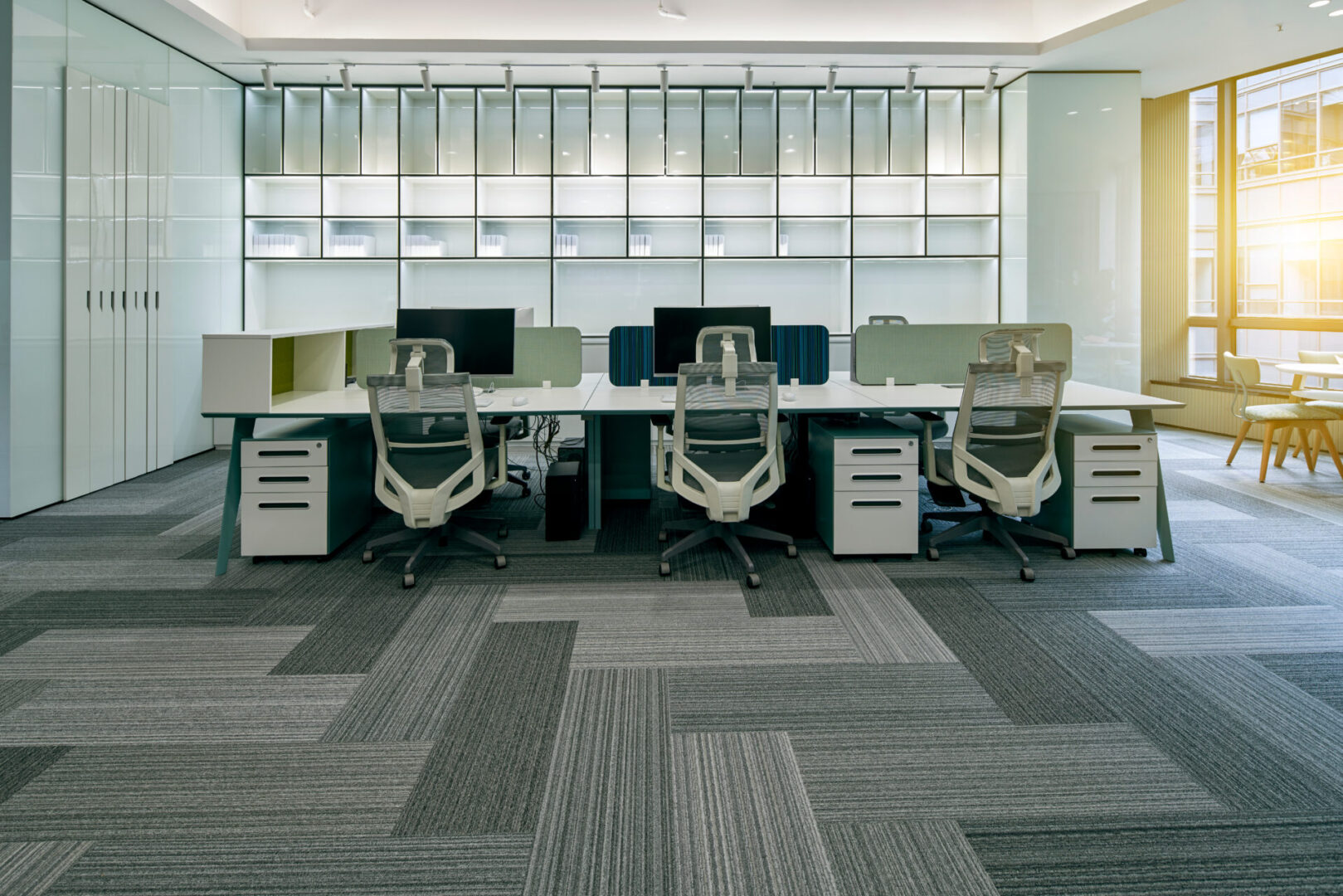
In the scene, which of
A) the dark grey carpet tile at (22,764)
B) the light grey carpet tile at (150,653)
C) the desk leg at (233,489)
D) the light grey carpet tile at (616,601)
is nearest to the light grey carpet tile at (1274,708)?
the light grey carpet tile at (616,601)

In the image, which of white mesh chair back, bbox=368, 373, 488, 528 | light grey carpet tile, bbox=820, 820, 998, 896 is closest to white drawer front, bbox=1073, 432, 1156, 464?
light grey carpet tile, bbox=820, 820, 998, 896

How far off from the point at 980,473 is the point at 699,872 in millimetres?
2620

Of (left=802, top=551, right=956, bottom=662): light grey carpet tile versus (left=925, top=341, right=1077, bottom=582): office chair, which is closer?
(left=802, top=551, right=956, bottom=662): light grey carpet tile

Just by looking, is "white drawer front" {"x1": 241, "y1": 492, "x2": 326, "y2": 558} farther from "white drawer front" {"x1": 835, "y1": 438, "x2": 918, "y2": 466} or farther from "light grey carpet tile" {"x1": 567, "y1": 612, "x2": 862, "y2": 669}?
"white drawer front" {"x1": 835, "y1": 438, "x2": 918, "y2": 466}

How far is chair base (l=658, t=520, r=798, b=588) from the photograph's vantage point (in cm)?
390

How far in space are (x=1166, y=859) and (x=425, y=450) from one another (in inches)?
121

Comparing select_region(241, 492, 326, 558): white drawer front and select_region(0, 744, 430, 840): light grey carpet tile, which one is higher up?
select_region(241, 492, 326, 558): white drawer front

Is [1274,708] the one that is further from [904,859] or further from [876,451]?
[876,451]

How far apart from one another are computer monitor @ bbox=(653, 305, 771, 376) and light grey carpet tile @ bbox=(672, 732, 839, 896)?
2.61 meters

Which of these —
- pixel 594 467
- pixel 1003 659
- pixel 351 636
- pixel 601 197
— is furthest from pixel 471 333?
pixel 601 197

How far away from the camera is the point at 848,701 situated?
2.59 m

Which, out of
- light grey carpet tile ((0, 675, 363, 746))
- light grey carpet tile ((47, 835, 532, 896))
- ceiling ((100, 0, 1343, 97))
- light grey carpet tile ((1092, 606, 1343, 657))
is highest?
ceiling ((100, 0, 1343, 97))

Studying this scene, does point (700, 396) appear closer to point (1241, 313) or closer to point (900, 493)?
point (900, 493)

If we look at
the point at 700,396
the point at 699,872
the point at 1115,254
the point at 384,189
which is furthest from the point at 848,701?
the point at 384,189
